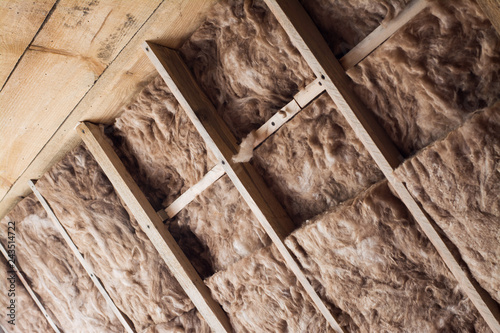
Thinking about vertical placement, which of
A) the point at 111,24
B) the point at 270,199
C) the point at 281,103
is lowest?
the point at 270,199

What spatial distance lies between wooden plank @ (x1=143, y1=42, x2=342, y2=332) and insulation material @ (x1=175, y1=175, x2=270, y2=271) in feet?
0.51

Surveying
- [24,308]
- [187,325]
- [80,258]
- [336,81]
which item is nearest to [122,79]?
[336,81]

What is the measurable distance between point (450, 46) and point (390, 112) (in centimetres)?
31

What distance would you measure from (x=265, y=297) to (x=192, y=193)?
625mm

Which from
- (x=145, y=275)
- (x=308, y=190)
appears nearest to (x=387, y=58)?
(x=308, y=190)

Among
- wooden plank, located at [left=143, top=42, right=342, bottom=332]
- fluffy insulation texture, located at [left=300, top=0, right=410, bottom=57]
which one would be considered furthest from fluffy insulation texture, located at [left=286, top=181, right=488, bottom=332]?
fluffy insulation texture, located at [left=300, top=0, right=410, bottom=57]

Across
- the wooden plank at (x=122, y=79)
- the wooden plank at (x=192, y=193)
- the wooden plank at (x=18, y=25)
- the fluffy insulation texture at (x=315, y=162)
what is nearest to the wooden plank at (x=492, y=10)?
the fluffy insulation texture at (x=315, y=162)

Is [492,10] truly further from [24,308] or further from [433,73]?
[24,308]

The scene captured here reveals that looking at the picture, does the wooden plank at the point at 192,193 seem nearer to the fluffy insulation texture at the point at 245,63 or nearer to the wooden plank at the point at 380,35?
the fluffy insulation texture at the point at 245,63

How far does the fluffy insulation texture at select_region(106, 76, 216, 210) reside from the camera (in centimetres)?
223

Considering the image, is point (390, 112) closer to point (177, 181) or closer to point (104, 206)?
point (177, 181)

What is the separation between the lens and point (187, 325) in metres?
2.46

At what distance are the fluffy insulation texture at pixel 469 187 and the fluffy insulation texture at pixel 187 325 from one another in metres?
1.39

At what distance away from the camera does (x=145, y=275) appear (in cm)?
249
